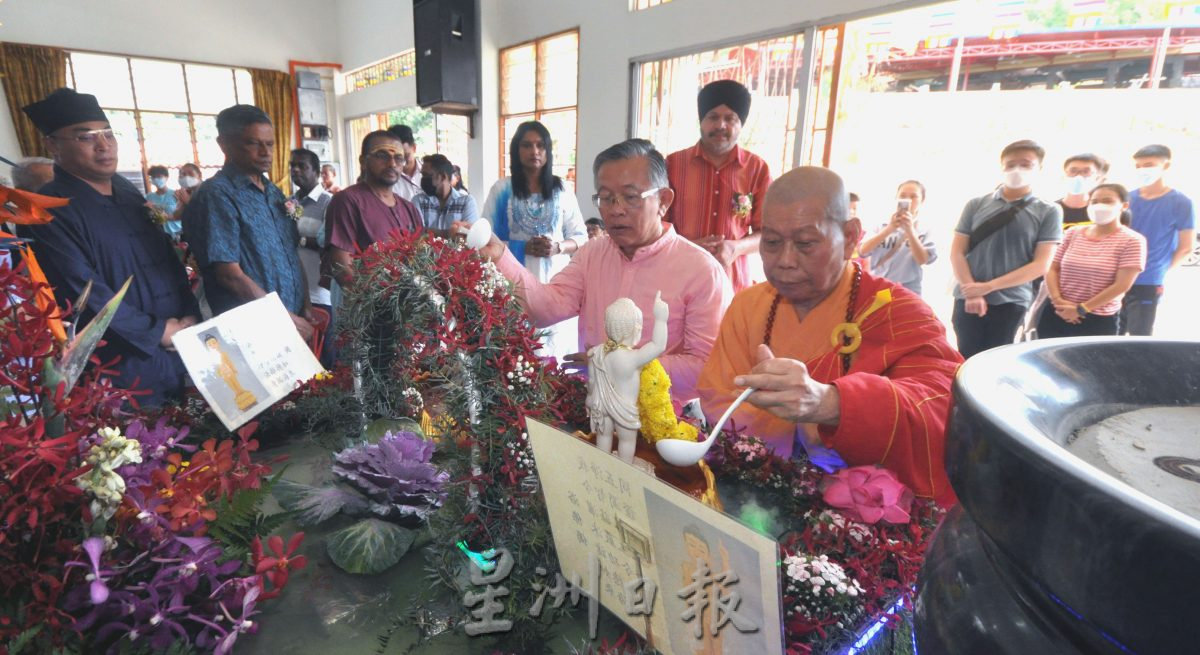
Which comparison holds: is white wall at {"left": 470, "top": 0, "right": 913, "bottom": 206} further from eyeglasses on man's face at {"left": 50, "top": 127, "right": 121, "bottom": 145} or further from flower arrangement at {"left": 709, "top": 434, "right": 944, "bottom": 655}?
eyeglasses on man's face at {"left": 50, "top": 127, "right": 121, "bottom": 145}

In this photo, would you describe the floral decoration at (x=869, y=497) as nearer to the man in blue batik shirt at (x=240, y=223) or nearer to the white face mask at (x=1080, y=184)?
the man in blue batik shirt at (x=240, y=223)

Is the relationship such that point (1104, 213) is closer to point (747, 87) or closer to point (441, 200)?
point (747, 87)

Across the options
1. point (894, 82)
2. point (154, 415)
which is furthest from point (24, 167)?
point (894, 82)

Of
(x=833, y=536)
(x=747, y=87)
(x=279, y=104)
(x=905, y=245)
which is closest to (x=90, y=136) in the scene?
(x=833, y=536)

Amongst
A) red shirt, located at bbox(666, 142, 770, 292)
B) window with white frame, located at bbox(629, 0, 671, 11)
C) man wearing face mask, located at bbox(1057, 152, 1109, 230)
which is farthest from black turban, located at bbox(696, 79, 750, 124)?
window with white frame, located at bbox(629, 0, 671, 11)

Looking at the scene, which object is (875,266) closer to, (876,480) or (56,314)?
(876,480)

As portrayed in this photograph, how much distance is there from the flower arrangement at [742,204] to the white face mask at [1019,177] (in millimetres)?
1689

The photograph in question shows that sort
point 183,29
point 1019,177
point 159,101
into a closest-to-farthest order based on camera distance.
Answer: point 1019,177 < point 183,29 < point 159,101

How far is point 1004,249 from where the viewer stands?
3416mm

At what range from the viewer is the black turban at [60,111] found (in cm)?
212

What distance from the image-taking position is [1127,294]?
3838 millimetres

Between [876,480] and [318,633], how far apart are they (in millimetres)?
925

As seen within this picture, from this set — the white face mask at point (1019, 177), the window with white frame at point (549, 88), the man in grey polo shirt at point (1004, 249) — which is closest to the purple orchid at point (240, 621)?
the man in grey polo shirt at point (1004, 249)

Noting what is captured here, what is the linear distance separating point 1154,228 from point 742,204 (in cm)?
293
